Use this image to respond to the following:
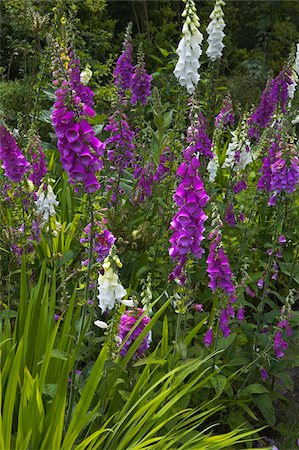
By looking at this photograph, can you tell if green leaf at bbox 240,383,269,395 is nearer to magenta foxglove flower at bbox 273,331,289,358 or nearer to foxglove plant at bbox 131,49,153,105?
magenta foxglove flower at bbox 273,331,289,358

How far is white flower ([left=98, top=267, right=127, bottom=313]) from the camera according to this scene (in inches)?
82.7

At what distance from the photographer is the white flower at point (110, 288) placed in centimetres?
210

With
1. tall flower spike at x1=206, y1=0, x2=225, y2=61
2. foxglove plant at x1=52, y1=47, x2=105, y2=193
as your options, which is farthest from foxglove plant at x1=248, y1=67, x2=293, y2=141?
foxglove plant at x1=52, y1=47, x2=105, y2=193

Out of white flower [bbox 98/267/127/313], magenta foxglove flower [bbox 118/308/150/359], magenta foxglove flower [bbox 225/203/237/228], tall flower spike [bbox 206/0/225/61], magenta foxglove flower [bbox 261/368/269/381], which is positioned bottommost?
magenta foxglove flower [bbox 261/368/269/381]

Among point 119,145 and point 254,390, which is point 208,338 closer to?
point 254,390

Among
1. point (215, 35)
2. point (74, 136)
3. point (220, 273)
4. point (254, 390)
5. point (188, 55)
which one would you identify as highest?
point (215, 35)

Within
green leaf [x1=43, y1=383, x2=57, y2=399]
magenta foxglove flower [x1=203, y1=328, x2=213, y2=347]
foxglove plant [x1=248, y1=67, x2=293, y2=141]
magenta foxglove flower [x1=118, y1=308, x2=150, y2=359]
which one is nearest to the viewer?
green leaf [x1=43, y1=383, x2=57, y2=399]

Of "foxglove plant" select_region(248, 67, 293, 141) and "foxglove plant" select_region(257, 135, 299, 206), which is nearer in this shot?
"foxglove plant" select_region(257, 135, 299, 206)

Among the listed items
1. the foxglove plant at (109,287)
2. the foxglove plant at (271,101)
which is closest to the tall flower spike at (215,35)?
the foxglove plant at (271,101)

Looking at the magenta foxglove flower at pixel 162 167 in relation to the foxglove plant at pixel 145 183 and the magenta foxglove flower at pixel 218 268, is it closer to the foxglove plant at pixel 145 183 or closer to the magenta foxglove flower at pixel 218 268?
the foxglove plant at pixel 145 183

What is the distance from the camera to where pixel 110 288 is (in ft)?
6.98

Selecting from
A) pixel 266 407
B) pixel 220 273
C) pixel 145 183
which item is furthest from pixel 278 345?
pixel 145 183

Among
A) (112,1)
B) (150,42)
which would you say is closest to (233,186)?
(150,42)

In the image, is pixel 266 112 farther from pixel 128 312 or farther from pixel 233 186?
pixel 128 312
